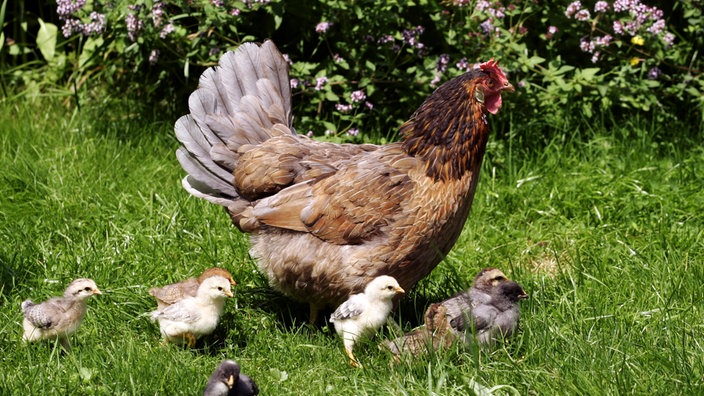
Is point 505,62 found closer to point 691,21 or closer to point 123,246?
point 691,21

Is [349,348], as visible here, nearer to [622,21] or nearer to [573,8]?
[573,8]

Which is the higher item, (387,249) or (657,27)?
(657,27)

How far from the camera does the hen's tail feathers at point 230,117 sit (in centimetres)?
504

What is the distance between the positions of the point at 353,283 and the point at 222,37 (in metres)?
2.49

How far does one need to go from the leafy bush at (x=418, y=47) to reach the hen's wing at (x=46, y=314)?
2.44 metres

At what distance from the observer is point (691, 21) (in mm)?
6531

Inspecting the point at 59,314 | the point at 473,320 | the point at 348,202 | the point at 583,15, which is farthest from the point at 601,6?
the point at 59,314

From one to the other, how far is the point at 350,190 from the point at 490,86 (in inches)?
33.9

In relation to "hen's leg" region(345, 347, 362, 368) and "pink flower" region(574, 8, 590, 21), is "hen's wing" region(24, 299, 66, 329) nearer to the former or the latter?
"hen's leg" region(345, 347, 362, 368)

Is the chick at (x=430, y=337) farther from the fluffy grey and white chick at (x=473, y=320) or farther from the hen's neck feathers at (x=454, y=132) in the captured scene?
the hen's neck feathers at (x=454, y=132)

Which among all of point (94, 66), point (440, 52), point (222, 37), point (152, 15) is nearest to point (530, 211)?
point (440, 52)

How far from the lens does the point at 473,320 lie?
4.27 meters

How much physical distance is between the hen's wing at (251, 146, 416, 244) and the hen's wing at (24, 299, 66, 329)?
1055 mm

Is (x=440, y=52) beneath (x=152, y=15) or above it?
beneath
